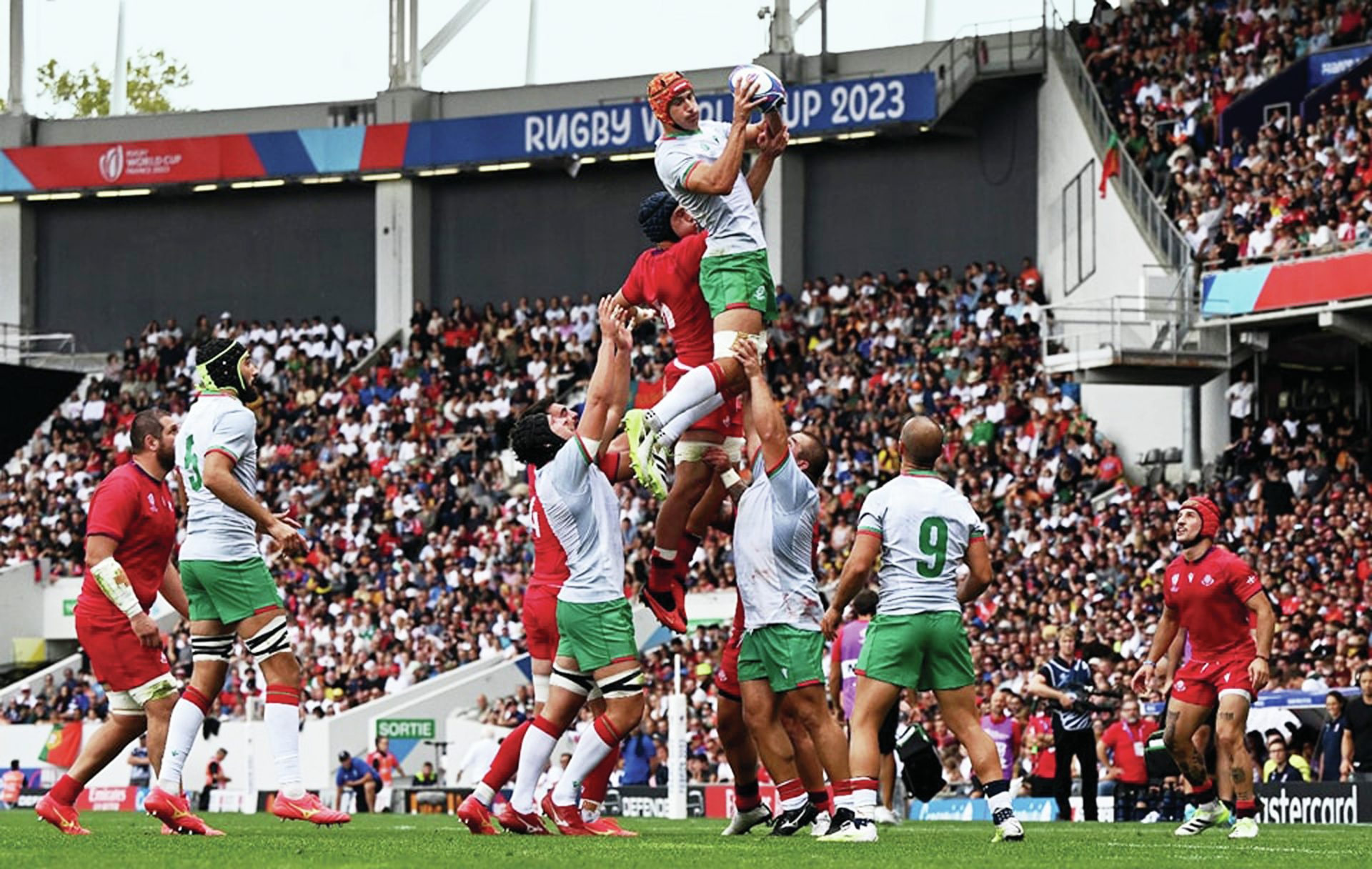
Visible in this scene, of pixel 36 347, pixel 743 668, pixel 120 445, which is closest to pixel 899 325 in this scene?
pixel 120 445

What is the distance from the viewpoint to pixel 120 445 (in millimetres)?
43562

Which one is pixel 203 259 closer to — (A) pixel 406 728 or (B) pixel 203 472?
(A) pixel 406 728

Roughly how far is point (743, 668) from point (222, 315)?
122ft

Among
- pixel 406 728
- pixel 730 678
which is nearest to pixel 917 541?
pixel 730 678

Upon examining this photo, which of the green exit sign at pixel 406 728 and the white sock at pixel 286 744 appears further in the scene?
the green exit sign at pixel 406 728

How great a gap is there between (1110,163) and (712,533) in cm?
856

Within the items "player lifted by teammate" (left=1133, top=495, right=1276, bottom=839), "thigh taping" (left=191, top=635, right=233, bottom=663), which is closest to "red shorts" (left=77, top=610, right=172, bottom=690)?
"thigh taping" (left=191, top=635, right=233, bottom=663)

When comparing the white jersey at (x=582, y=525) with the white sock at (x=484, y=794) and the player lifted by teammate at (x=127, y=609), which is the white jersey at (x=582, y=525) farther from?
the player lifted by teammate at (x=127, y=609)

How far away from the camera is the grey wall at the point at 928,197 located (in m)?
39.4

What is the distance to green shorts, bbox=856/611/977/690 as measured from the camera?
1148cm

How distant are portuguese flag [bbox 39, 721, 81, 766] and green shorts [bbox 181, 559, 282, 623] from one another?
23.9 metres

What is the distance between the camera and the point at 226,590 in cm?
1219

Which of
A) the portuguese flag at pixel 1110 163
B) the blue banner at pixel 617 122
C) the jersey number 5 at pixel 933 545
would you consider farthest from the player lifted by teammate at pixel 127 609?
the portuguese flag at pixel 1110 163

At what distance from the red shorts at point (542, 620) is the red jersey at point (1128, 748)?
9147mm
